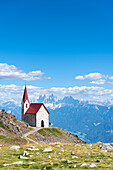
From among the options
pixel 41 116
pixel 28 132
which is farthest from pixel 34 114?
pixel 28 132

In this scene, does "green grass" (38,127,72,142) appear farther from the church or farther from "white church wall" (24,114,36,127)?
"white church wall" (24,114,36,127)

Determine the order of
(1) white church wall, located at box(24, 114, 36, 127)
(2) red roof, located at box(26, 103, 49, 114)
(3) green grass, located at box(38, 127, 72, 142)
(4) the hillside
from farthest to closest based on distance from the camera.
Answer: (2) red roof, located at box(26, 103, 49, 114), (1) white church wall, located at box(24, 114, 36, 127), (3) green grass, located at box(38, 127, 72, 142), (4) the hillside

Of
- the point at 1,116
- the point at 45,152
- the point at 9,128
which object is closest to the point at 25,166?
the point at 45,152

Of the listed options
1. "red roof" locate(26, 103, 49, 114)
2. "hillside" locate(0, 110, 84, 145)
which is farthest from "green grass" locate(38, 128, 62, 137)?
"red roof" locate(26, 103, 49, 114)

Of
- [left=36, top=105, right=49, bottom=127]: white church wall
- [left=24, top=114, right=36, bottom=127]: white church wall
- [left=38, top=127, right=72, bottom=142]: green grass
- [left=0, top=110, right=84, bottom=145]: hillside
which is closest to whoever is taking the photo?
[left=0, top=110, right=84, bottom=145]: hillside

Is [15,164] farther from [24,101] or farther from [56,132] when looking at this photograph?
[24,101]

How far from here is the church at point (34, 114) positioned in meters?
83.4

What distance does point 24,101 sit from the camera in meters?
88.9

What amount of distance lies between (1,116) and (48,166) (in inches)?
1991

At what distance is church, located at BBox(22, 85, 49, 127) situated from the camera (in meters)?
83.4

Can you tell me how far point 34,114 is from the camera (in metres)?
83.3

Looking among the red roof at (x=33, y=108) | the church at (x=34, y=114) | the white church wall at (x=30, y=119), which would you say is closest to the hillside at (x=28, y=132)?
the white church wall at (x=30, y=119)

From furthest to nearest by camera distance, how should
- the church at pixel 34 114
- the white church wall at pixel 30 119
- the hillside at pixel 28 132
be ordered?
1. the church at pixel 34 114
2. the white church wall at pixel 30 119
3. the hillside at pixel 28 132

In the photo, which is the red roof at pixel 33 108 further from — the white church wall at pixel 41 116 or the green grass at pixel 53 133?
the green grass at pixel 53 133
